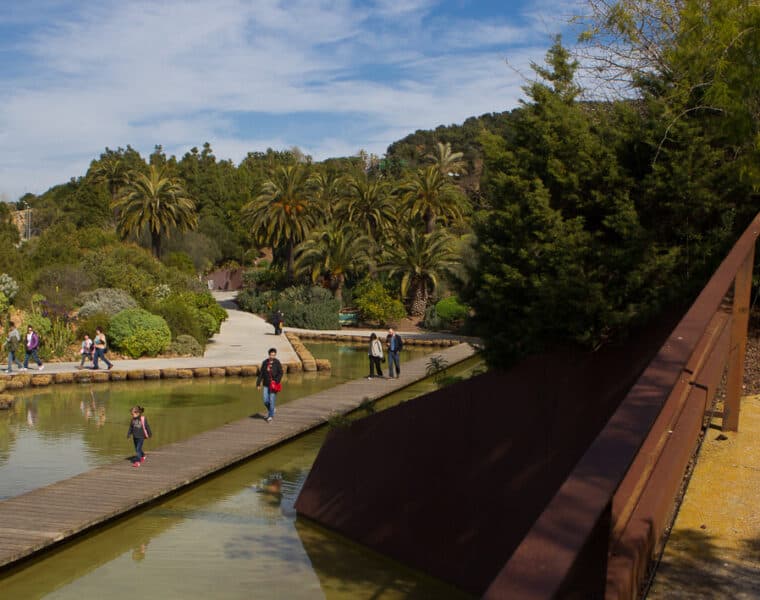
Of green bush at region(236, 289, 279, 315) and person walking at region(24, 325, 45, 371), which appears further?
green bush at region(236, 289, 279, 315)

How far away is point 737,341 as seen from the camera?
6.48m

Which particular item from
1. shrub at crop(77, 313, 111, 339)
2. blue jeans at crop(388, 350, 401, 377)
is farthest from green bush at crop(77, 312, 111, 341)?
blue jeans at crop(388, 350, 401, 377)

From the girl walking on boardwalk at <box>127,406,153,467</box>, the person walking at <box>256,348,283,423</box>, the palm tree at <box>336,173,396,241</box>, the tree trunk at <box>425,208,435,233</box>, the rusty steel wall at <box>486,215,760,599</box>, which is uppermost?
the palm tree at <box>336,173,396,241</box>

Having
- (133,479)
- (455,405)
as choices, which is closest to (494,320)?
(455,405)

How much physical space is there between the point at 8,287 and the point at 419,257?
2043 centimetres

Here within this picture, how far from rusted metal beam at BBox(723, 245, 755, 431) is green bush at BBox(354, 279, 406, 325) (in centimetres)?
3757

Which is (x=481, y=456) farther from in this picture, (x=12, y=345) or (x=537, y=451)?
(x=12, y=345)

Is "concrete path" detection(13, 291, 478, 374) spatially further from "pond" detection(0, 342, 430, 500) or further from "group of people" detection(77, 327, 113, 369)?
"pond" detection(0, 342, 430, 500)

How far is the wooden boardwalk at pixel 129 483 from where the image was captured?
400 inches

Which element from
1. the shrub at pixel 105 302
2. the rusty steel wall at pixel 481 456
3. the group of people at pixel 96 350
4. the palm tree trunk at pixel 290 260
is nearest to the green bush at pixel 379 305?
the palm tree trunk at pixel 290 260

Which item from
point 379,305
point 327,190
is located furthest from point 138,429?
point 327,190

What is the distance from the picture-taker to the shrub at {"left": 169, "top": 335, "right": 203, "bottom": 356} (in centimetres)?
2994

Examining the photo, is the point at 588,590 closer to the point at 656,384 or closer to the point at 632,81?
the point at 656,384

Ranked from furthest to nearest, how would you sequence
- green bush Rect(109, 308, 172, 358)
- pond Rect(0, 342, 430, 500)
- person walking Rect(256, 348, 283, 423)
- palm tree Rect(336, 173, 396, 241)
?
palm tree Rect(336, 173, 396, 241) → green bush Rect(109, 308, 172, 358) → person walking Rect(256, 348, 283, 423) → pond Rect(0, 342, 430, 500)
